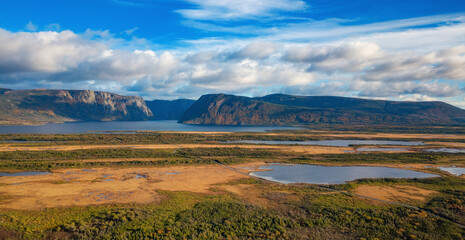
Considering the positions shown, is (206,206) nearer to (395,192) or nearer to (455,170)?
(395,192)

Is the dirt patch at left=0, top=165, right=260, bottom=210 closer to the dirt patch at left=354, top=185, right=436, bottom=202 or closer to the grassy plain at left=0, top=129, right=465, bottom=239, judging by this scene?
the grassy plain at left=0, top=129, right=465, bottom=239

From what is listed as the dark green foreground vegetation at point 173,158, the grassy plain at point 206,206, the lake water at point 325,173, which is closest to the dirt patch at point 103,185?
the grassy plain at point 206,206

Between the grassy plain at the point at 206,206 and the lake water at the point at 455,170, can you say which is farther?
the lake water at the point at 455,170

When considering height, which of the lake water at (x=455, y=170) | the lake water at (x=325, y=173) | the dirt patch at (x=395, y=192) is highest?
the lake water at (x=455, y=170)

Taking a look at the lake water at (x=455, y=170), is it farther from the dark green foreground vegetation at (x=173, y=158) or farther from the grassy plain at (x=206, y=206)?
the dark green foreground vegetation at (x=173, y=158)

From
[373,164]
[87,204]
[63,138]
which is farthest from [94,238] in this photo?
[63,138]

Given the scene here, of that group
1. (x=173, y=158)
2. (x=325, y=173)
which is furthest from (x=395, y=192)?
(x=173, y=158)
